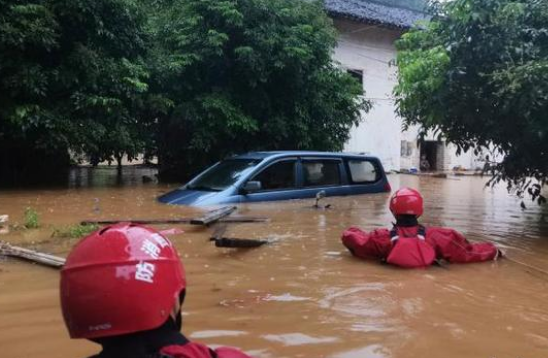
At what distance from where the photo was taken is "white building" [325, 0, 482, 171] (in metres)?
22.5

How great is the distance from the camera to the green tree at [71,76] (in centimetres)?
1145

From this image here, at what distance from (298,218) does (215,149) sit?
723 cm

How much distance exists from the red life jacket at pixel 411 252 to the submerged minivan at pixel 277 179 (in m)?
3.87

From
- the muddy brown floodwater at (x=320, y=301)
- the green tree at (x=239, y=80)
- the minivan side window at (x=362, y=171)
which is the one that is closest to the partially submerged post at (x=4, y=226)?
the muddy brown floodwater at (x=320, y=301)

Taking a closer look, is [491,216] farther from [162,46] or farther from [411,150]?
[411,150]

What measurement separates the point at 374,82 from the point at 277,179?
14811 mm

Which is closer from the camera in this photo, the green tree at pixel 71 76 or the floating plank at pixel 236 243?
the floating plank at pixel 236 243

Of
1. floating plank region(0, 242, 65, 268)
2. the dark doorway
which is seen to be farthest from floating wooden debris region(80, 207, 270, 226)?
the dark doorway

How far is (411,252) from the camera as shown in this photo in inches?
209

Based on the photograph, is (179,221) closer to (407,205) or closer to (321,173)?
(407,205)

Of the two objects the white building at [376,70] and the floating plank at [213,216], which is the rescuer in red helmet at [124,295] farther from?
the white building at [376,70]

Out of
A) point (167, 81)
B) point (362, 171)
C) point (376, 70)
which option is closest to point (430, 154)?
point (376, 70)

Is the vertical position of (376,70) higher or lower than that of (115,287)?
higher

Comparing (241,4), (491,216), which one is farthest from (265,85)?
(491,216)
